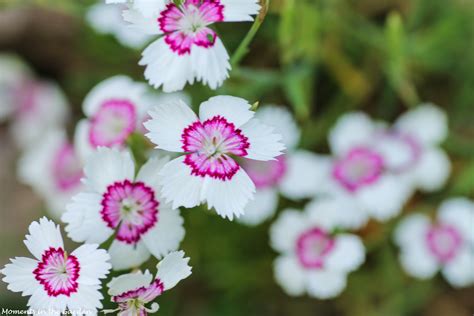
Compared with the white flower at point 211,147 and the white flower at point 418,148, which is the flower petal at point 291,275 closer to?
the white flower at point 418,148

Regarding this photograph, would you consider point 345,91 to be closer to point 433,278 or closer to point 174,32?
point 433,278

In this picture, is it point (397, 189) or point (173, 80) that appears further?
point (397, 189)

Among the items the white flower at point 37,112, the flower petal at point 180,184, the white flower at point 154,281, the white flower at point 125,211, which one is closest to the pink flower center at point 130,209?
the white flower at point 125,211

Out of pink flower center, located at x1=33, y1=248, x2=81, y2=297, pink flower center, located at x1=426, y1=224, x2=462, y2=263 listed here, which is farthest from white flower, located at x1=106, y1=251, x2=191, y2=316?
pink flower center, located at x1=426, y1=224, x2=462, y2=263

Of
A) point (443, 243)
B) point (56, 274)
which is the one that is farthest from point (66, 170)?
point (443, 243)

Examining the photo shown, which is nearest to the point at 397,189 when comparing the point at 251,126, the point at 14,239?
the point at 251,126
